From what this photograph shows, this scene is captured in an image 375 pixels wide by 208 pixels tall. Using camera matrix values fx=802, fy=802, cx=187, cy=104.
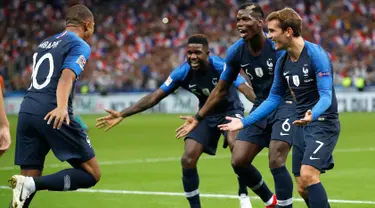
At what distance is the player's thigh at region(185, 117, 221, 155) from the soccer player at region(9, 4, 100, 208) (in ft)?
7.42

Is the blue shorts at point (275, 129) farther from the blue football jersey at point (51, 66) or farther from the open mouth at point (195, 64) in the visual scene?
the blue football jersey at point (51, 66)

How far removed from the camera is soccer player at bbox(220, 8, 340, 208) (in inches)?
315

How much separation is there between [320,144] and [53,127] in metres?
2.73

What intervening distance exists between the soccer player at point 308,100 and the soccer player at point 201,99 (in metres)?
1.76

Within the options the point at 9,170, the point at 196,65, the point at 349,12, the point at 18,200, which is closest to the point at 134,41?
the point at 349,12

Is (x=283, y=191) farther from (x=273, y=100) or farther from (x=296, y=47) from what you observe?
(x=296, y=47)

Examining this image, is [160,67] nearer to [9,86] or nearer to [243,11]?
[9,86]

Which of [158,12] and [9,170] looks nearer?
[9,170]

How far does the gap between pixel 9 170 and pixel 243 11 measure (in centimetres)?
822

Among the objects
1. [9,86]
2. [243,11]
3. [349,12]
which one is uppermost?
[243,11]

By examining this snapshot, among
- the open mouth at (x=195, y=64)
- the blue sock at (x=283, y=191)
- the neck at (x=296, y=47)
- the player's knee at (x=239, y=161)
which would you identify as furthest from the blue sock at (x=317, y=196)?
the open mouth at (x=195, y=64)

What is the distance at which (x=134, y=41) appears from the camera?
41625mm

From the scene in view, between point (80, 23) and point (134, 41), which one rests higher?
point (80, 23)

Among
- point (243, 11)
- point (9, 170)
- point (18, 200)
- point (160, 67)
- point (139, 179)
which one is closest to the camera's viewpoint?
point (18, 200)
